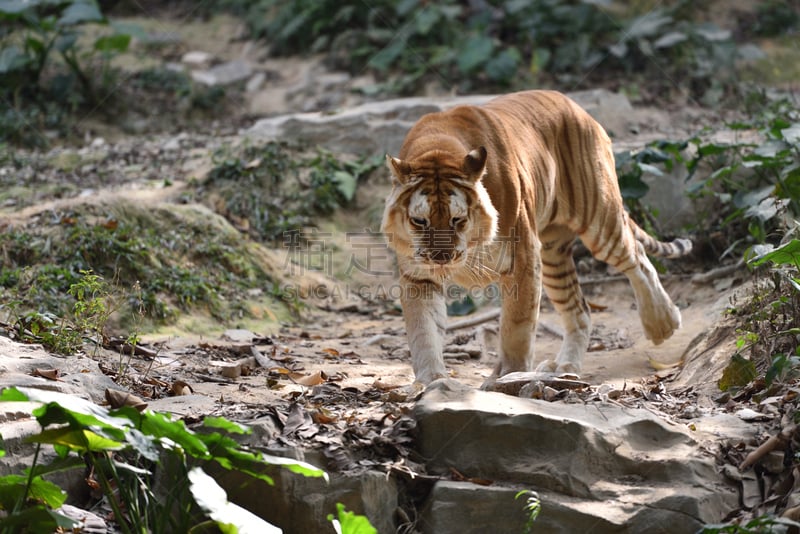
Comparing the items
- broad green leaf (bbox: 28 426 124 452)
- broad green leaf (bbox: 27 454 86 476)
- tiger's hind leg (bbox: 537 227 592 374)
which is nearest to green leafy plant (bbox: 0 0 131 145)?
tiger's hind leg (bbox: 537 227 592 374)

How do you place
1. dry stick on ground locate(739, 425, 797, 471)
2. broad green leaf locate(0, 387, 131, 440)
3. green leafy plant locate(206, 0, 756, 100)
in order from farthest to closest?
green leafy plant locate(206, 0, 756, 100) → dry stick on ground locate(739, 425, 797, 471) → broad green leaf locate(0, 387, 131, 440)

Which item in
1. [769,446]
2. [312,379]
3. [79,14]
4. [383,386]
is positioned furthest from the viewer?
[79,14]

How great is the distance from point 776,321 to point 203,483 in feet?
10.4

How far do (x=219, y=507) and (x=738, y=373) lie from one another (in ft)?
9.26

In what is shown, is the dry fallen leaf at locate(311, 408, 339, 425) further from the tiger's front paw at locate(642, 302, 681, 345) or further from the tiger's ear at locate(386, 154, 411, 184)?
the tiger's front paw at locate(642, 302, 681, 345)

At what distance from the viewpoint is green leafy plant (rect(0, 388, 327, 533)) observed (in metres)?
3.02

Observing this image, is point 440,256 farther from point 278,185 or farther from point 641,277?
Answer: point 278,185

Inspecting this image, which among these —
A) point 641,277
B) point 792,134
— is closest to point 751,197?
point 792,134

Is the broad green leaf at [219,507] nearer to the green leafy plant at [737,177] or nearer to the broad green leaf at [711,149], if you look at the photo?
the green leafy plant at [737,177]

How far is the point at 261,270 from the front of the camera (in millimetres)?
7879

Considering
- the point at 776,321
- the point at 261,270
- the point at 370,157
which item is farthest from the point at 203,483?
the point at 370,157

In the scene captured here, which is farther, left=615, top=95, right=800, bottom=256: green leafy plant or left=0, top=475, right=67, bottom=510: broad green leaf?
left=615, top=95, right=800, bottom=256: green leafy plant

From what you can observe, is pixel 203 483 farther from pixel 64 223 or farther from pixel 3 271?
pixel 64 223

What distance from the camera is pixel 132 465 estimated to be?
141 inches
